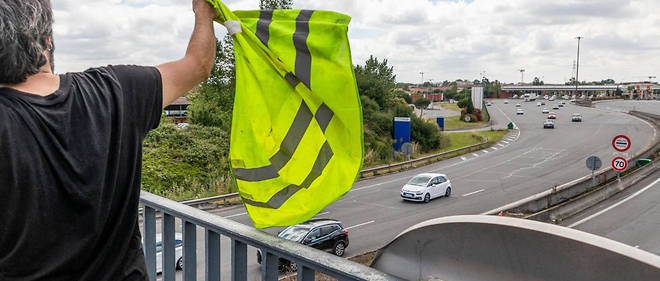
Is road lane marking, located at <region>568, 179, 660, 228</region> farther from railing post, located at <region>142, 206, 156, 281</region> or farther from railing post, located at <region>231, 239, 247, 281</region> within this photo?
railing post, located at <region>231, 239, 247, 281</region>

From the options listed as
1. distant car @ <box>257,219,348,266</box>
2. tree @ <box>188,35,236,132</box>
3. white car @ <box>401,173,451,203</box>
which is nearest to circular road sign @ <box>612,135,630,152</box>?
white car @ <box>401,173,451,203</box>

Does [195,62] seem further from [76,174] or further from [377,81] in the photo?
[377,81]

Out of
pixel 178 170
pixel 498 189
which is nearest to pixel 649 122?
pixel 498 189

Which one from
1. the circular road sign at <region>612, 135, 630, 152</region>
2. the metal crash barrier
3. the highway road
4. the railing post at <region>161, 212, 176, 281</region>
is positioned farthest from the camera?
the highway road

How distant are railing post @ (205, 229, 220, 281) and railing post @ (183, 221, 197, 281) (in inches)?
4.7

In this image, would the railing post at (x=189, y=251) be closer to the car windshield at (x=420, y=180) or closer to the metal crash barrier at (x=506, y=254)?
the metal crash barrier at (x=506, y=254)

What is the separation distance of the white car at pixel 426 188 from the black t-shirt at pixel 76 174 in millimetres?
13899

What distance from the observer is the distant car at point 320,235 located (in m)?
6.15

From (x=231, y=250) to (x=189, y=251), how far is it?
355 mm

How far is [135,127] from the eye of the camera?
113 cm

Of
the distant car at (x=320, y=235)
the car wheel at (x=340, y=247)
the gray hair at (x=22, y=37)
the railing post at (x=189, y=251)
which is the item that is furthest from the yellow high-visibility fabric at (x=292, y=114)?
the car wheel at (x=340, y=247)

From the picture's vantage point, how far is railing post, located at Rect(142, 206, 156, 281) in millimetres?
2133

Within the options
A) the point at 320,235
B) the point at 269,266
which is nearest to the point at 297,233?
the point at 320,235

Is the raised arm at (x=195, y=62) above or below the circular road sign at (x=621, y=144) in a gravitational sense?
above
